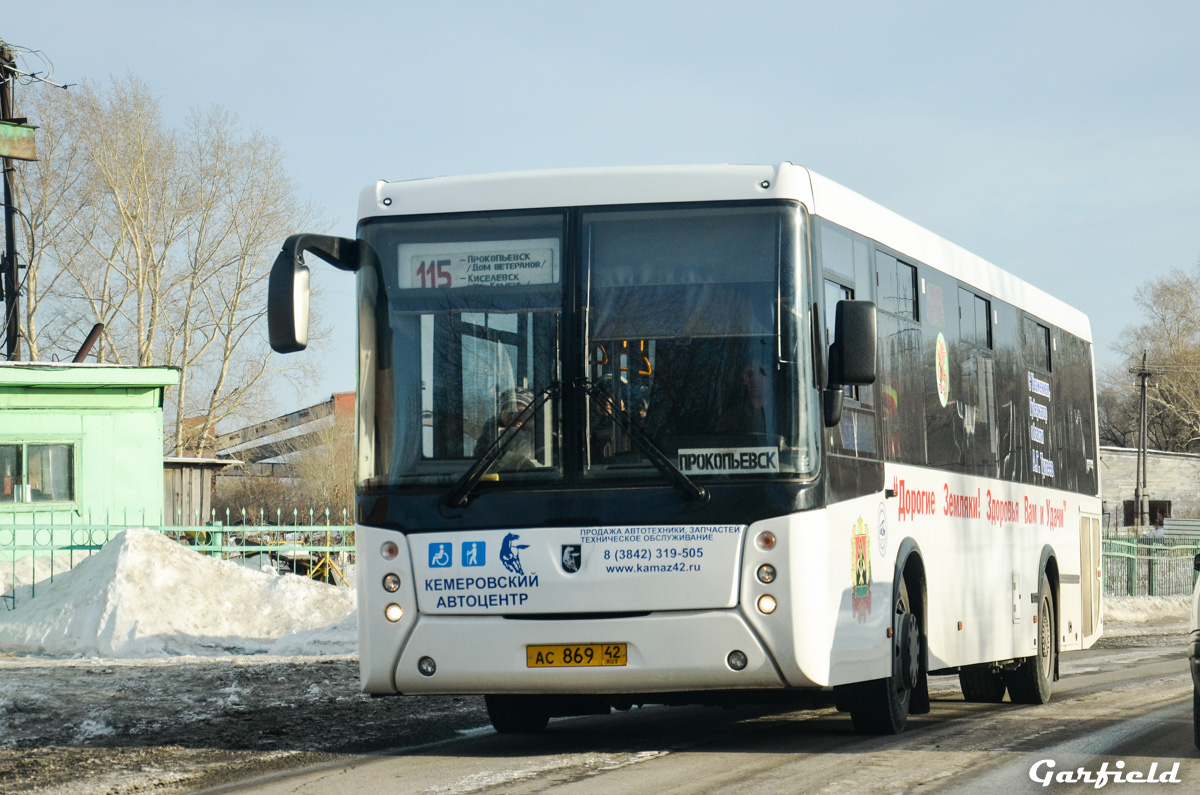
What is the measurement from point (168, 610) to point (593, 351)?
11922 mm

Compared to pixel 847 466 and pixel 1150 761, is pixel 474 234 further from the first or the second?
pixel 1150 761

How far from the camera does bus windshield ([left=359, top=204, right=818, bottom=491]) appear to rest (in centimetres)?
818

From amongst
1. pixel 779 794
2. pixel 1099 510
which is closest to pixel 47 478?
pixel 1099 510

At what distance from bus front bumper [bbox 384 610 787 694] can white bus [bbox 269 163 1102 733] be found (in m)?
0.01

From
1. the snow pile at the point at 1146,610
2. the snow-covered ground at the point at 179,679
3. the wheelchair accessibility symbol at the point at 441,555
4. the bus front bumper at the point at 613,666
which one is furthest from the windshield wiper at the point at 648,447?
the snow pile at the point at 1146,610

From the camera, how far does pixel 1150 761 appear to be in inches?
338

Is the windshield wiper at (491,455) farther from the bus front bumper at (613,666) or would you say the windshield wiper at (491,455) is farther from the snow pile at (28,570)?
the snow pile at (28,570)

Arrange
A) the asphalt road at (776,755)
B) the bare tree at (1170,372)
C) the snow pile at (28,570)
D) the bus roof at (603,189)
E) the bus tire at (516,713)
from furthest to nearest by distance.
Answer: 1. the bare tree at (1170,372)
2. the snow pile at (28,570)
3. the bus tire at (516,713)
4. the bus roof at (603,189)
5. the asphalt road at (776,755)

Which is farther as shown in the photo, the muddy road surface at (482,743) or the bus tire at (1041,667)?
the bus tire at (1041,667)

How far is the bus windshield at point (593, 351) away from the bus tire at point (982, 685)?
217 inches

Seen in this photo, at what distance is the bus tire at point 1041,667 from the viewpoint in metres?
12.8

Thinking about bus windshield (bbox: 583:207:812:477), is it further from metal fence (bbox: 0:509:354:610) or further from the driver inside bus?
metal fence (bbox: 0:509:354:610)

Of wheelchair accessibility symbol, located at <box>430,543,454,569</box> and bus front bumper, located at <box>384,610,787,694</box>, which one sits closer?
bus front bumper, located at <box>384,610,787,694</box>

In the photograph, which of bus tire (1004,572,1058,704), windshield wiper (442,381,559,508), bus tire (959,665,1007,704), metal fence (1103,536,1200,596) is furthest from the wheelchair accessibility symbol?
metal fence (1103,536,1200,596)
